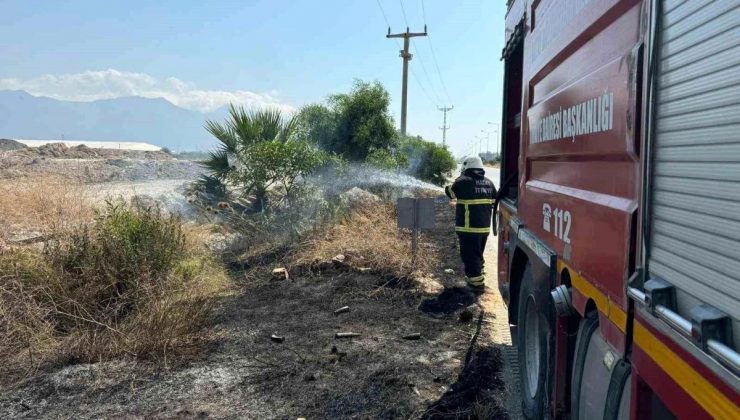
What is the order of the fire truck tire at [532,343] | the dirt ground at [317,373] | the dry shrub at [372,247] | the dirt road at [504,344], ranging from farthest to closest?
the dry shrub at [372,247] → the dirt road at [504,344] → the dirt ground at [317,373] → the fire truck tire at [532,343]

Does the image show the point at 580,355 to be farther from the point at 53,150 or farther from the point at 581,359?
the point at 53,150

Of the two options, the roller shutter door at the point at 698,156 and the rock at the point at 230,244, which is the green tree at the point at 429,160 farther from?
the roller shutter door at the point at 698,156

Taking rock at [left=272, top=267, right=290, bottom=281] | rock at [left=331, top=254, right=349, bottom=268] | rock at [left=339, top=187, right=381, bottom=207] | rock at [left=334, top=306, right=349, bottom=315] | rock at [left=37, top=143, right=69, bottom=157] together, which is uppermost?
rock at [left=37, top=143, right=69, bottom=157]

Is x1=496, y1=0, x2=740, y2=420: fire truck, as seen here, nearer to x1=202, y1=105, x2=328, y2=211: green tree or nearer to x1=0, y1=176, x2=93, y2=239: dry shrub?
x1=0, y1=176, x2=93, y2=239: dry shrub

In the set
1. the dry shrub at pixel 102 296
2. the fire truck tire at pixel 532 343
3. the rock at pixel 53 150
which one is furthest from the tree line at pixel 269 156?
the rock at pixel 53 150

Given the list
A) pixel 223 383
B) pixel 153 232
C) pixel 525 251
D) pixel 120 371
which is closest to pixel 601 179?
pixel 525 251

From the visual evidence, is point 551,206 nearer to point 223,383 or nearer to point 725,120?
point 725,120

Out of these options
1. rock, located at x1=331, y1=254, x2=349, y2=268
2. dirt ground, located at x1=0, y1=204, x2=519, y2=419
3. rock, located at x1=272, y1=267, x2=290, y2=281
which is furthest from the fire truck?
rock, located at x1=272, y1=267, x2=290, y2=281

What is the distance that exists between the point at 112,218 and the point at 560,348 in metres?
5.29

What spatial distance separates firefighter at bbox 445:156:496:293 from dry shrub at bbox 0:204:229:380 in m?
3.25

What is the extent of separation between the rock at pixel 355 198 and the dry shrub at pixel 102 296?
16.9 feet

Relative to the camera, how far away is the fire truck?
116 centimetres

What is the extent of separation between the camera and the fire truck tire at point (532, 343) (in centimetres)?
307

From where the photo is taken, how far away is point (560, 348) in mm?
2637
